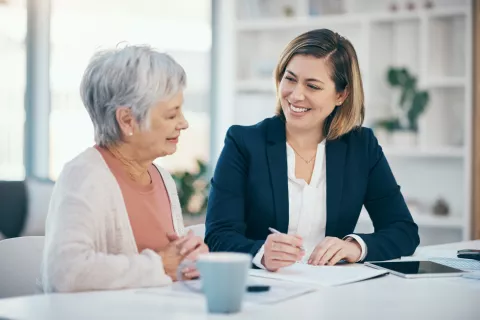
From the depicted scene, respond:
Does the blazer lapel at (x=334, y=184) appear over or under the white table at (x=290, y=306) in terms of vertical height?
over

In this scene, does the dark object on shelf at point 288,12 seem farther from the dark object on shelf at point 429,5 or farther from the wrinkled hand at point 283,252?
the wrinkled hand at point 283,252

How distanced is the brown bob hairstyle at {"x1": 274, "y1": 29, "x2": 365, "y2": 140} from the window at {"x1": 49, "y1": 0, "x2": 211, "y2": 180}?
232 cm

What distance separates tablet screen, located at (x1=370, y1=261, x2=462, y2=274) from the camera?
1.70m

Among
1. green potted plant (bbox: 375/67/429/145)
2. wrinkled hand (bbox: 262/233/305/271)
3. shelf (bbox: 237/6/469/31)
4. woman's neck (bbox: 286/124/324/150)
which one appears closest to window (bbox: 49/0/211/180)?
shelf (bbox: 237/6/469/31)

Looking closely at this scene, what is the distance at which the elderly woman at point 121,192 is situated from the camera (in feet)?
4.63

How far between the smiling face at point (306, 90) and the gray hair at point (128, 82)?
62 centimetres

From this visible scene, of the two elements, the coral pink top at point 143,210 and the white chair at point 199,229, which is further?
the white chair at point 199,229

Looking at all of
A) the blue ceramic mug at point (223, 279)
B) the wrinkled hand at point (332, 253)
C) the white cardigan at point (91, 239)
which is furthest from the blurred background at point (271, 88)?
the blue ceramic mug at point (223, 279)

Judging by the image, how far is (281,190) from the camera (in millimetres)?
2121

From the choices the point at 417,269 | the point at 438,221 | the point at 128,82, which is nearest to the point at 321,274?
the point at 417,269

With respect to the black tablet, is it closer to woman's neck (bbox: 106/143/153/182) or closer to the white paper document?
Answer: the white paper document

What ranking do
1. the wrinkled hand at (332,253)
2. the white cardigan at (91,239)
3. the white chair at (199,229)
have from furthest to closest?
the white chair at (199,229), the wrinkled hand at (332,253), the white cardigan at (91,239)

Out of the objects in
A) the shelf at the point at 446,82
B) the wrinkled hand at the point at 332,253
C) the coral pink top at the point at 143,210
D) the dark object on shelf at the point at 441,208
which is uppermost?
the shelf at the point at 446,82

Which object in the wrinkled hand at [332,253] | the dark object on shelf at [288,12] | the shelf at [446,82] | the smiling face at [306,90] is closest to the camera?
the wrinkled hand at [332,253]
